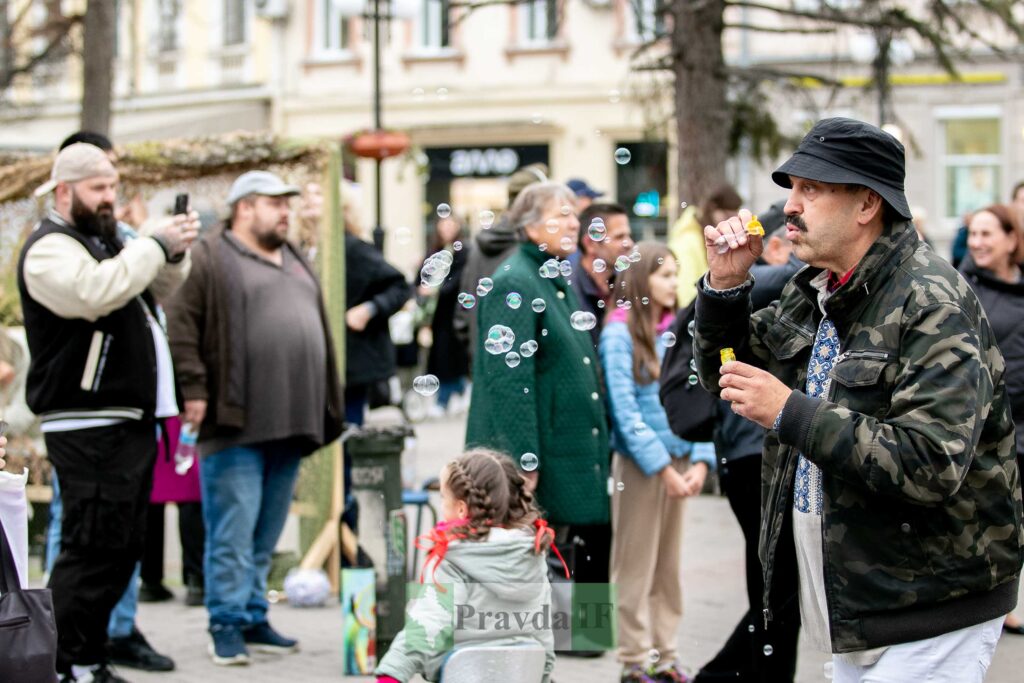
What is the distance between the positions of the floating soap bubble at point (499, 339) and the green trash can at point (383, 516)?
4.35ft

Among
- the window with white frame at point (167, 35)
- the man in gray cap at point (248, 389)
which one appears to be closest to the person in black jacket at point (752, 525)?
the man in gray cap at point (248, 389)

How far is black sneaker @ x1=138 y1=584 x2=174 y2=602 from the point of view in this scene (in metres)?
8.19

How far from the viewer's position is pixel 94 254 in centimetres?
603

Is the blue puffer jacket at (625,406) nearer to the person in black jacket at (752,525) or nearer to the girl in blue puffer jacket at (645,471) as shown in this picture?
the girl in blue puffer jacket at (645,471)

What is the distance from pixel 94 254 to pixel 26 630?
101 inches

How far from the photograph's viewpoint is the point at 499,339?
5.52 meters

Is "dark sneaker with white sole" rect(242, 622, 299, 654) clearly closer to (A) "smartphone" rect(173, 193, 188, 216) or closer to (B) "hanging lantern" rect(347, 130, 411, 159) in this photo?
(A) "smartphone" rect(173, 193, 188, 216)

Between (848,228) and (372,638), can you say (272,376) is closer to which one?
(372,638)

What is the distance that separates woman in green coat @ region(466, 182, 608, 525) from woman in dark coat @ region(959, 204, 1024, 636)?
83.9 inches

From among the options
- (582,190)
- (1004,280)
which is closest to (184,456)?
(582,190)

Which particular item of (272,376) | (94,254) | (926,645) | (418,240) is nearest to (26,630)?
(926,645)

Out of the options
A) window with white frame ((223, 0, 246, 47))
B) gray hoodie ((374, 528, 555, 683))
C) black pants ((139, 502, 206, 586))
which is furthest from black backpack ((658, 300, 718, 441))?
window with white frame ((223, 0, 246, 47))

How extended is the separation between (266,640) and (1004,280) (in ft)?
12.6

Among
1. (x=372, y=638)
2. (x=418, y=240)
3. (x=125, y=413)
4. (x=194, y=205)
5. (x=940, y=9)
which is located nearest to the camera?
(x=125, y=413)
